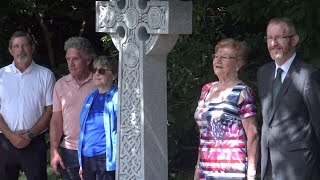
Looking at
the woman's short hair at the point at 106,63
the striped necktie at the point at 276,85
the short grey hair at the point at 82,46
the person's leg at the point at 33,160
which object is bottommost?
the person's leg at the point at 33,160

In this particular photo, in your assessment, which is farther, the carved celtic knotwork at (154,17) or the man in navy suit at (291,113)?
the carved celtic knotwork at (154,17)

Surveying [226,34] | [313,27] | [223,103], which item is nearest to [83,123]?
[223,103]

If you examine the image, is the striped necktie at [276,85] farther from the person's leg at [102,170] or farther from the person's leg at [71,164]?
the person's leg at [71,164]

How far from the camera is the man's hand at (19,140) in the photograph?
6207 mm

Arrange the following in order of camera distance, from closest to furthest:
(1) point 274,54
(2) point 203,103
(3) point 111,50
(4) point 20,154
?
(1) point 274,54
(2) point 203,103
(4) point 20,154
(3) point 111,50

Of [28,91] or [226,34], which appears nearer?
[28,91]

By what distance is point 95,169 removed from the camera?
5832 mm

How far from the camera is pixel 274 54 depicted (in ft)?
16.6

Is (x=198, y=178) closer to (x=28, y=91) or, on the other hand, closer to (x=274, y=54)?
(x=274, y=54)

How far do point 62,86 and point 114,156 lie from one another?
0.83m

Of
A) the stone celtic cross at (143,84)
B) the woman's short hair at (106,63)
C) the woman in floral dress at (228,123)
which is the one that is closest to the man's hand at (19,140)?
the woman's short hair at (106,63)

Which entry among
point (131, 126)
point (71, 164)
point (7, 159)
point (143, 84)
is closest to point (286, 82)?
point (143, 84)

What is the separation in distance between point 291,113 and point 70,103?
1906 millimetres

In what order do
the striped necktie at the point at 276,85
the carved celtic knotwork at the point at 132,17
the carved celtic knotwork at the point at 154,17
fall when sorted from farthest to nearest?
the carved celtic knotwork at the point at 132,17
the carved celtic knotwork at the point at 154,17
the striped necktie at the point at 276,85
